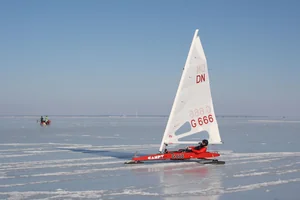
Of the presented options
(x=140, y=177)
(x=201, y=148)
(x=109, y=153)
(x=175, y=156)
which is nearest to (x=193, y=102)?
(x=201, y=148)

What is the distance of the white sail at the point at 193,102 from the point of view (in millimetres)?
12445

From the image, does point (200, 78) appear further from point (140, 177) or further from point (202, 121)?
point (140, 177)

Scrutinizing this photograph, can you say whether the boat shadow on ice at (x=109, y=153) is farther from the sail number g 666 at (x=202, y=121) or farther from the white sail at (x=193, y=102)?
the sail number g 666 at (x=202, y=121)

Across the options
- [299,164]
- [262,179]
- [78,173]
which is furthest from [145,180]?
[299,164]

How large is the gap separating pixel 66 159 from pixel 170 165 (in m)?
3.53

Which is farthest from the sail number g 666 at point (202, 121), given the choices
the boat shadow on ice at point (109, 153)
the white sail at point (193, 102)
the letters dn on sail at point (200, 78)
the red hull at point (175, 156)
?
the boat shadow on ice at point (109, 153)

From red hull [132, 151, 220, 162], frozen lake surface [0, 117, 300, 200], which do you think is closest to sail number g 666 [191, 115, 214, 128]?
red hull [132, 151, 220, 162]

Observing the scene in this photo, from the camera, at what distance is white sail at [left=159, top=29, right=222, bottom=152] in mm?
12445

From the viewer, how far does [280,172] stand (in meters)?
11.1

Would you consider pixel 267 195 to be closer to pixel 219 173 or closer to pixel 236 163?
pixel 219 173

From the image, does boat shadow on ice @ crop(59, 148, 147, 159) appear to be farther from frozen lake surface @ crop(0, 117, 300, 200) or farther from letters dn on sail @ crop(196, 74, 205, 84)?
letters dn on sail @ crop(196, 74, 205, 84)

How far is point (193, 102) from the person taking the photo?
12.7m

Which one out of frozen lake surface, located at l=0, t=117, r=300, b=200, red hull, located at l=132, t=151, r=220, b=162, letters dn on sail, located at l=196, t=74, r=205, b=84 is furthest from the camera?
letters dn on sail, located at l=196, t=74, r=205, b=84

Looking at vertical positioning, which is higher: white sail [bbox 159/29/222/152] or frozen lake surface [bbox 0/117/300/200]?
white sail [bbox 159/29/222/152]
